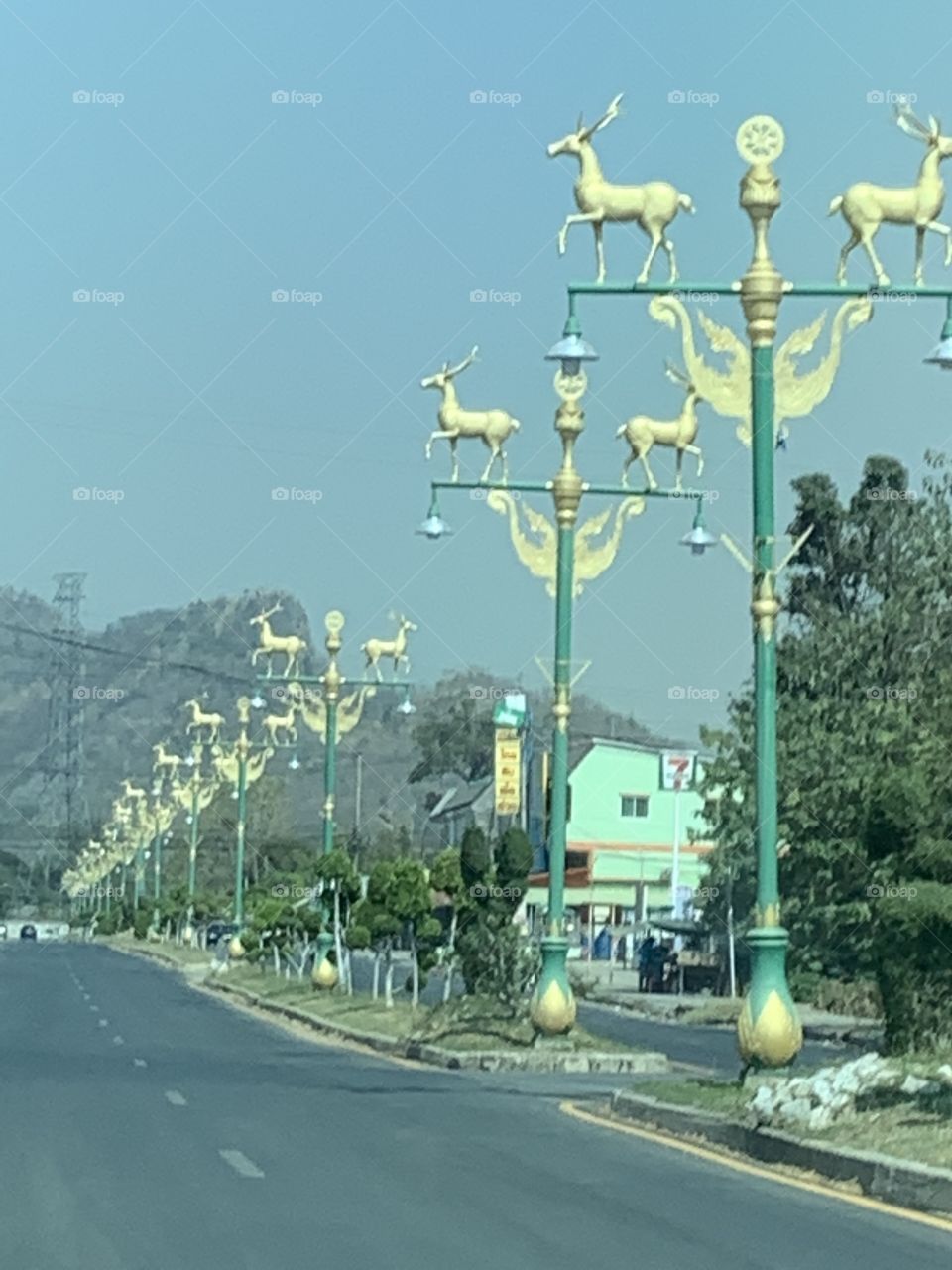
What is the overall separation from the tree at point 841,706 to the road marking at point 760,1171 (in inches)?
719

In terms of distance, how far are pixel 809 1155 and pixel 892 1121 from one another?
2.29 feet

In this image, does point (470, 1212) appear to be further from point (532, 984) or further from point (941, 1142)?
point (532, 984)

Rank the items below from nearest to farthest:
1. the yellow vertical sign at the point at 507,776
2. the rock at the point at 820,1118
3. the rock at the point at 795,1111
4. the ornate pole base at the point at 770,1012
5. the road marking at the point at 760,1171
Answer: the road marking at the point at 760,1171, the rock at the point at 820,1118, the rock at the point at 795,1111, the ornate pole base at the point at 770,1012, the yellow vertical sign at the point at 507,776

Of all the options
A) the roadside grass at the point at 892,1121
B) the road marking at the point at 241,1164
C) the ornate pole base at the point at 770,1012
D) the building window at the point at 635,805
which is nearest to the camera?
the roadside grass at the point at 892,1121

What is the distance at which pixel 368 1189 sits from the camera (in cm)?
1711

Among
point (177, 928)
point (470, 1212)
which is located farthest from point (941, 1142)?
point (177, 928)

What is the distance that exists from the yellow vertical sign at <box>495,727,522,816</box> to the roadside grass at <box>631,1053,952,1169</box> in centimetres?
4730

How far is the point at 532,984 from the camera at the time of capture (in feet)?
133

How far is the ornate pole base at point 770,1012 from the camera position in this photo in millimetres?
22734

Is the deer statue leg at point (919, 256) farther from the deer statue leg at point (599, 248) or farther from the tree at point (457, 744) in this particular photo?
the tree at point (457, 744)

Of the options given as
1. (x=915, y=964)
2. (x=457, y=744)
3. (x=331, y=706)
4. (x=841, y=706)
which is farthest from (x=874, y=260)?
(x=457, y=744)

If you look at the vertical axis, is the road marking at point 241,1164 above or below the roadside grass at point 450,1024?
below

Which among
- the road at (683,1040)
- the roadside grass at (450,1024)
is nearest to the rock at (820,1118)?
the road at (683,1040)

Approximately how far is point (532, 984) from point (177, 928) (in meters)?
92.1
